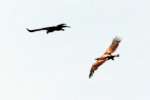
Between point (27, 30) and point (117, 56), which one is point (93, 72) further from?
point (27, 30)

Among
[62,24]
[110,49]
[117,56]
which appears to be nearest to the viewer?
[62,24]

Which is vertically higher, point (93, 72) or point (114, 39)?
point (114, 39)

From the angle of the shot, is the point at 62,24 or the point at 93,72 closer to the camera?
the point at 62,24

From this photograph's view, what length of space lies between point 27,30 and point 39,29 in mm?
1866

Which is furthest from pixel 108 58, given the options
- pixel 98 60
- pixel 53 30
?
pixel 53 30

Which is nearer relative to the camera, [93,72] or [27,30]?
[27,30]

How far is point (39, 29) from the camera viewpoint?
85.4m

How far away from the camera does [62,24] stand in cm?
8444

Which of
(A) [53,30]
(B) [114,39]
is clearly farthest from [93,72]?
(A) [53,30]

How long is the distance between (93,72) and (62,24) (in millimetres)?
30299

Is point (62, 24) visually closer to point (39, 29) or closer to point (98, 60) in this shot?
point (39, 29)

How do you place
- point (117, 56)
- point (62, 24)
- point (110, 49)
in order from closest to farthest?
point (62, 24) → point (117, 56) → point (110, 49)

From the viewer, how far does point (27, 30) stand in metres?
84.9

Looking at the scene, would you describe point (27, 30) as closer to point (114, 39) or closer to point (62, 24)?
point (62, 24)
